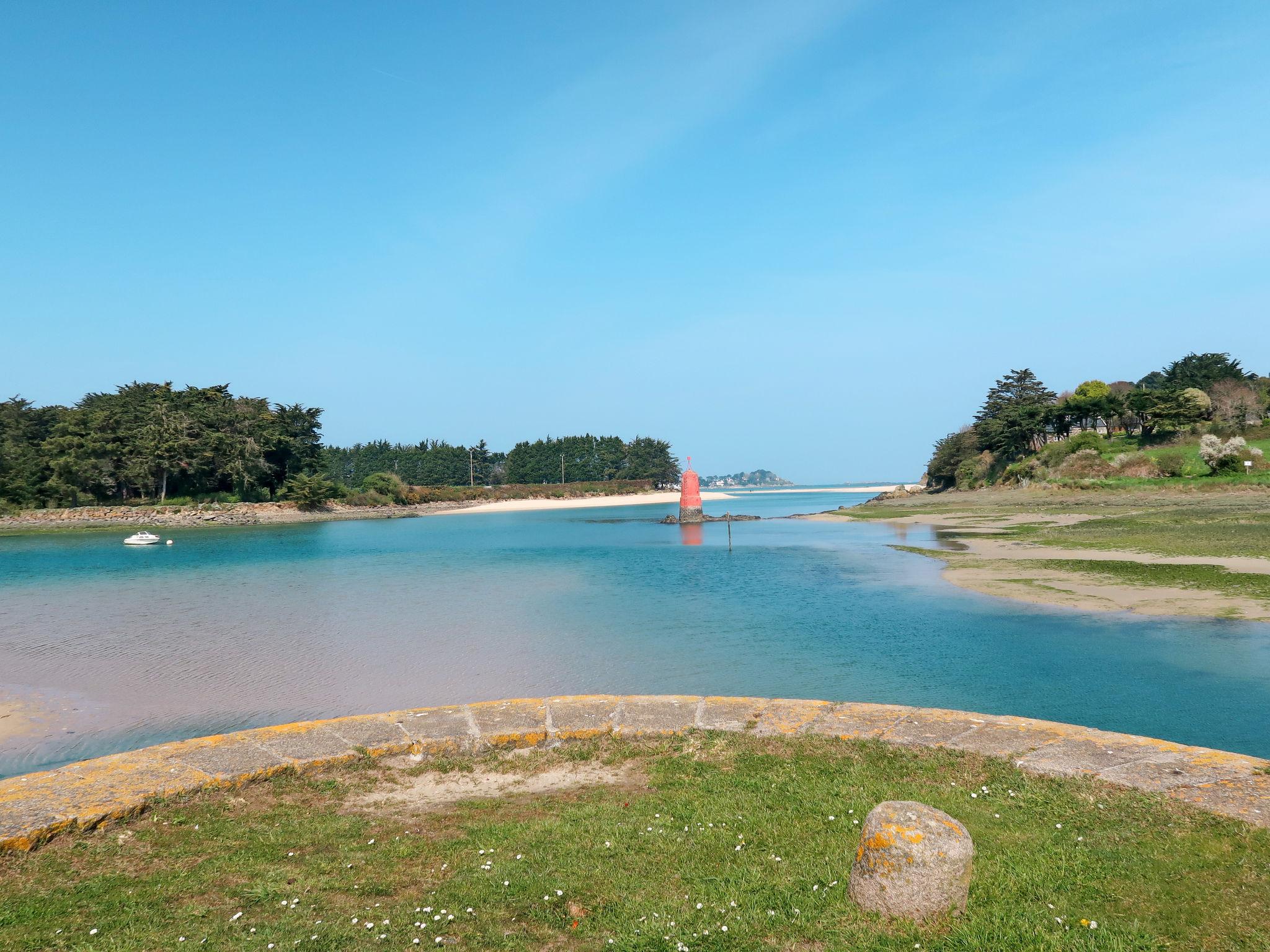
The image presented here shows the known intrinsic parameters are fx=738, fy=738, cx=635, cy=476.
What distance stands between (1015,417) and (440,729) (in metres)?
86.6

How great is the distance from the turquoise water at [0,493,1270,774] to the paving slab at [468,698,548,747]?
15.0 feet

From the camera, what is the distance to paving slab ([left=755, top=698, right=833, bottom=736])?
26.1ft

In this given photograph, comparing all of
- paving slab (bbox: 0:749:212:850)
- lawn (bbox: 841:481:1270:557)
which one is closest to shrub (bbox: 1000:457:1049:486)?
lawn (bbox: 841:481:1270:557)

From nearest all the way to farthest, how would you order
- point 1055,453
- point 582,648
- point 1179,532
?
point 582,648, point 1179,532, point 1055,453

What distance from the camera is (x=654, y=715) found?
847cm

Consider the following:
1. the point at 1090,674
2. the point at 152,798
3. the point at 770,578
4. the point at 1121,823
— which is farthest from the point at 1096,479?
the point at 152,798

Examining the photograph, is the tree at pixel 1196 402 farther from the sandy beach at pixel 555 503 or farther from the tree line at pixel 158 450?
the tree line at pixel 158 450

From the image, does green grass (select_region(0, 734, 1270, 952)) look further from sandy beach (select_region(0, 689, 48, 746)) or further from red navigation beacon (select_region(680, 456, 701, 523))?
red navigation beacon (select_region(680, 456, 701, 523))

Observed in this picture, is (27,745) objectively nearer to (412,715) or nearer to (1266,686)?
(412,715)

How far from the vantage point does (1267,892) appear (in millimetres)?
4227

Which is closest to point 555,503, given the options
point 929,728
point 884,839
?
point 929,728

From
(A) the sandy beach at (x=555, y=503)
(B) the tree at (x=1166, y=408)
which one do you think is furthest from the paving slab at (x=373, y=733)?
(A) the sandy beach at (x=555, y=503)

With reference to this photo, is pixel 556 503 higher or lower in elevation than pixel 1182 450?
lower

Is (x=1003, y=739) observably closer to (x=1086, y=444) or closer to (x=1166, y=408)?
(x=1086, y=444)
